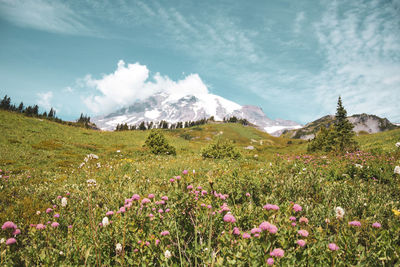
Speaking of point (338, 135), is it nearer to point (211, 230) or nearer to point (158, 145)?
point (158, 145)

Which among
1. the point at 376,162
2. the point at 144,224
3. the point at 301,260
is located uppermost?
the point at 376,162

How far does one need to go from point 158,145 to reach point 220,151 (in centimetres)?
919

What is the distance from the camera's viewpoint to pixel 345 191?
4.99 meters

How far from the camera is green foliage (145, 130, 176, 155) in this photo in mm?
23953

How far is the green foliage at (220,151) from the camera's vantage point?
18.7 m

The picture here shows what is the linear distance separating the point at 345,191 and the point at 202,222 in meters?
4.27

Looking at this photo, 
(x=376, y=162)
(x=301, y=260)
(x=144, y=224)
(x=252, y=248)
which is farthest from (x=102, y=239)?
(x=376, y=162)

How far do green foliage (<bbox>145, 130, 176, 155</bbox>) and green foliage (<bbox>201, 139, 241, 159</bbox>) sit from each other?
5.79 meters

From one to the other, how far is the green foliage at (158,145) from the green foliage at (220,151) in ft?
19.0

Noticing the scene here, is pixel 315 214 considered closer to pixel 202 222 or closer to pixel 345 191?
pixel 345 191

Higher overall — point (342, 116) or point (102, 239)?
point (342, 116)

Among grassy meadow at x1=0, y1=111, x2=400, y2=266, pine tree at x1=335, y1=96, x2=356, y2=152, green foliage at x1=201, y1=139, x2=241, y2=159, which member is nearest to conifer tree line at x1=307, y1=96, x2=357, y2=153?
pine tree at x1=335, y1=96, x2=356, y2=152

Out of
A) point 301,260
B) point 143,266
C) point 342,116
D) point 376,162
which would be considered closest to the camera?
point 301,260

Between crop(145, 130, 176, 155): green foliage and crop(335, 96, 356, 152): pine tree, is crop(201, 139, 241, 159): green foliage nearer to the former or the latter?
crop(145, 130, 176, 155): green foliage
